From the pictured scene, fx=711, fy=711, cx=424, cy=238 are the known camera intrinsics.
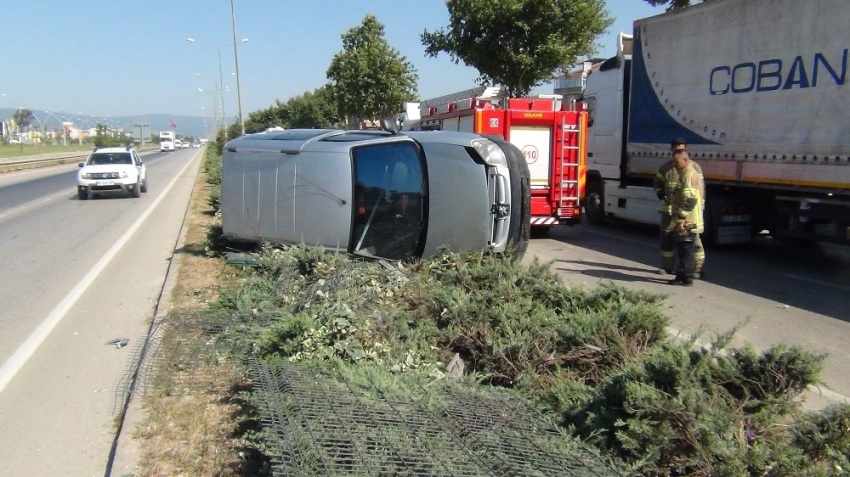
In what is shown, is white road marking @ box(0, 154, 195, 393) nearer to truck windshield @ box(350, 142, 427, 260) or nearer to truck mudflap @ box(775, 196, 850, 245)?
truck windshield @ box(350, 142, 427, 260)

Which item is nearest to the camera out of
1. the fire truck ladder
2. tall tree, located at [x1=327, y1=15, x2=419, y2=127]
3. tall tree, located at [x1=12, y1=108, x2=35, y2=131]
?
the fire truck ladder

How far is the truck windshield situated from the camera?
7.45 m

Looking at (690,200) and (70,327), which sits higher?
(690,200)

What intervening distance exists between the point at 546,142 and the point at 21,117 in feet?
523

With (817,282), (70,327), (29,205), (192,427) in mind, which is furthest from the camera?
(29,205)

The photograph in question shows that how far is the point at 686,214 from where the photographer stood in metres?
8.65

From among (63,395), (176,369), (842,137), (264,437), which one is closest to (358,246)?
(176,369)

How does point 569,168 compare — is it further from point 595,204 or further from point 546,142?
point 595,204

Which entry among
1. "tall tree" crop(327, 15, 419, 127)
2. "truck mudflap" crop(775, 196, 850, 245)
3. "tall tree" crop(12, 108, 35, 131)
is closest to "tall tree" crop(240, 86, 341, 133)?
"tall tree" crop(327, 15, 419, 127)

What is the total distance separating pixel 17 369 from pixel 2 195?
806 inches

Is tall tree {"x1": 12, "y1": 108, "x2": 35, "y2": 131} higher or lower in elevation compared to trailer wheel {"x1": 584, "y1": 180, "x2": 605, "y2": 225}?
higher

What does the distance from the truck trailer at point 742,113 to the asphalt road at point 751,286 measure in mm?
630

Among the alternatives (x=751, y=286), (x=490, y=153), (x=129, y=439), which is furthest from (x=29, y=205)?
(x=751, y=286)

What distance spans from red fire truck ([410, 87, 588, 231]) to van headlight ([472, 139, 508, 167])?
5.14 meters
